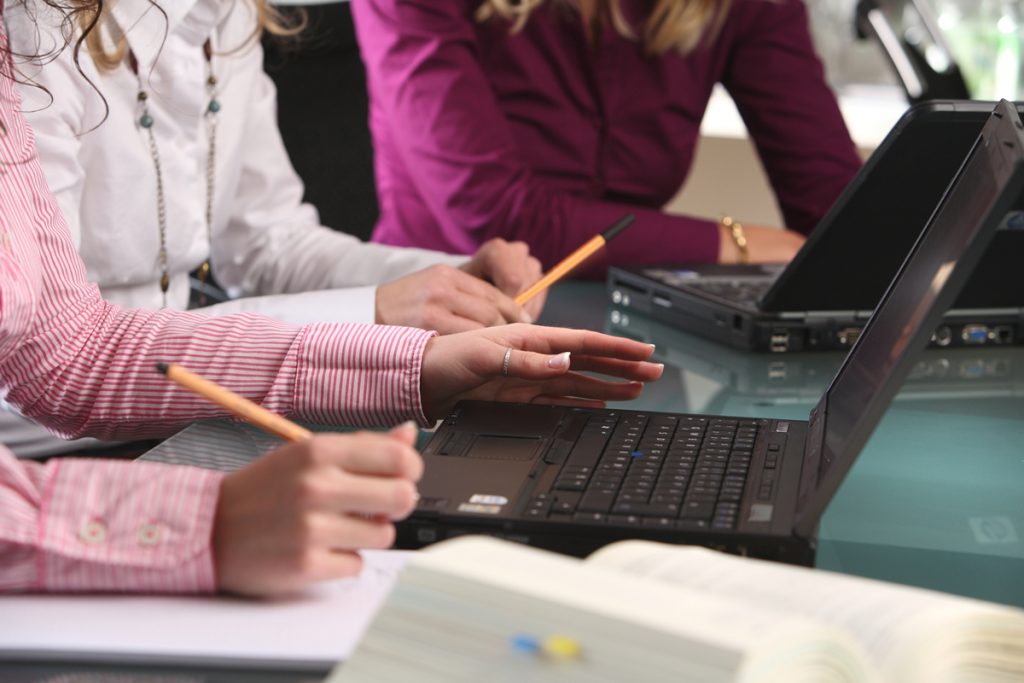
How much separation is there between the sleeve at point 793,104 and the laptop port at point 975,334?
0.66 m

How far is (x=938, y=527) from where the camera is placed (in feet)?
2.54

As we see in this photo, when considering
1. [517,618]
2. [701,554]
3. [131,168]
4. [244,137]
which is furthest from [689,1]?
[517,618]

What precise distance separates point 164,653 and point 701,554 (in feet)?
0.77

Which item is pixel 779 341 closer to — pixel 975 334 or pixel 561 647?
pixel 975 334

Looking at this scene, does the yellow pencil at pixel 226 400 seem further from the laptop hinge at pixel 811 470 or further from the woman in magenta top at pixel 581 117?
the woman in magenta top at pixel 581 117

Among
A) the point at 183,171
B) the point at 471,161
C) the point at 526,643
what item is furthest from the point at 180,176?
the point at 526,643

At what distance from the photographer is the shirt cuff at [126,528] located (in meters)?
0.60

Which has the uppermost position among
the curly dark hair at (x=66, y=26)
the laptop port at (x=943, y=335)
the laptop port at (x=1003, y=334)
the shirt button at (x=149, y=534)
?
the curly dark hair at (x=66, y=26)

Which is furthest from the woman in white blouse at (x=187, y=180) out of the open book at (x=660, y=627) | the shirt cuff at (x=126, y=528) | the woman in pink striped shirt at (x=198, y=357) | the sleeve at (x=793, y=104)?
the sleeve at (x=793, y=104)

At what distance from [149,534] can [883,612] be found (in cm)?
33

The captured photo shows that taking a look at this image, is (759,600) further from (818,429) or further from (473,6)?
(473,6)

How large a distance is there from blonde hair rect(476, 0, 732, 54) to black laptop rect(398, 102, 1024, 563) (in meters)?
0.90

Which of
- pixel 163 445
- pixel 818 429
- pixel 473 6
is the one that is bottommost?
pixel 163 445

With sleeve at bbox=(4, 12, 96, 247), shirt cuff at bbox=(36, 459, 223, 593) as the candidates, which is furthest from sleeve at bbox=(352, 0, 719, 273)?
shirt cuff at bbox=(36, 459, 223, 593)
